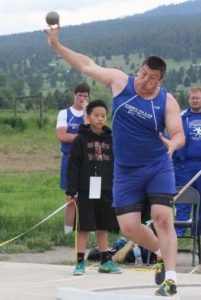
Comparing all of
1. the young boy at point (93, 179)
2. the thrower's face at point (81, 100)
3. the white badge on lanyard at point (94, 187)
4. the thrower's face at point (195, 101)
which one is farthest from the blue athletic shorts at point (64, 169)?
the white badge on lanyard at point (94, 187)

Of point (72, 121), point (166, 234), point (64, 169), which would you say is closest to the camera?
point (166, 234)

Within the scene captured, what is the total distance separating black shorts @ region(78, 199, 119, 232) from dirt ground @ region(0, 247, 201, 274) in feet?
3.60

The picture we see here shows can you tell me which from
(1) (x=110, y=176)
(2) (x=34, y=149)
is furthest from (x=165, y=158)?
(2) (x=34, y=149)

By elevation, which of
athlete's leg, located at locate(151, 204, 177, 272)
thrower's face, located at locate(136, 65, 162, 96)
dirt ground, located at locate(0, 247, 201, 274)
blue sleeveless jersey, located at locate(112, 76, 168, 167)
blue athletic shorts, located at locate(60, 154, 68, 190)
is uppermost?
thrower's face, located at locate(136, 65, 162, 96)

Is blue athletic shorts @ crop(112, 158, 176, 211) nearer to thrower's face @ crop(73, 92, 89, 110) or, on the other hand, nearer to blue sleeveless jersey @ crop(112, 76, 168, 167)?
blue sleeveless jersey @ crop(112, 76, 168, 167)

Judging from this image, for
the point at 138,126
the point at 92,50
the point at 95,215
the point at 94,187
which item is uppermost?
the point at 92,50

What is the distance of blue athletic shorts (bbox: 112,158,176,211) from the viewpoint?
25.8ft

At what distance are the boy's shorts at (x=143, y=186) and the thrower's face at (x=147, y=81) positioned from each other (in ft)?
2.02

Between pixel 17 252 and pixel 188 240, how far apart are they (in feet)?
8.57

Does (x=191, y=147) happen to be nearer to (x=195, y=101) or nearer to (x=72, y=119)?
(x=195, y=101)

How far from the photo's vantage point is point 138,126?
780 centimetres

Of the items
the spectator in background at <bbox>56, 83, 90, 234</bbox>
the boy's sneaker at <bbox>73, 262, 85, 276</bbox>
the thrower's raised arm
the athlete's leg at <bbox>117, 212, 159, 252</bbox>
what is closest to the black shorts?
the boy's sneaker at <bbox>73, 262, 85, 276</bbox>

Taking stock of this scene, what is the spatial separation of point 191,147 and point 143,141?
3.64m

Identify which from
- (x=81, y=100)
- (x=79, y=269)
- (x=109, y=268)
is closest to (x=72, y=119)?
(x=81, y=100)
